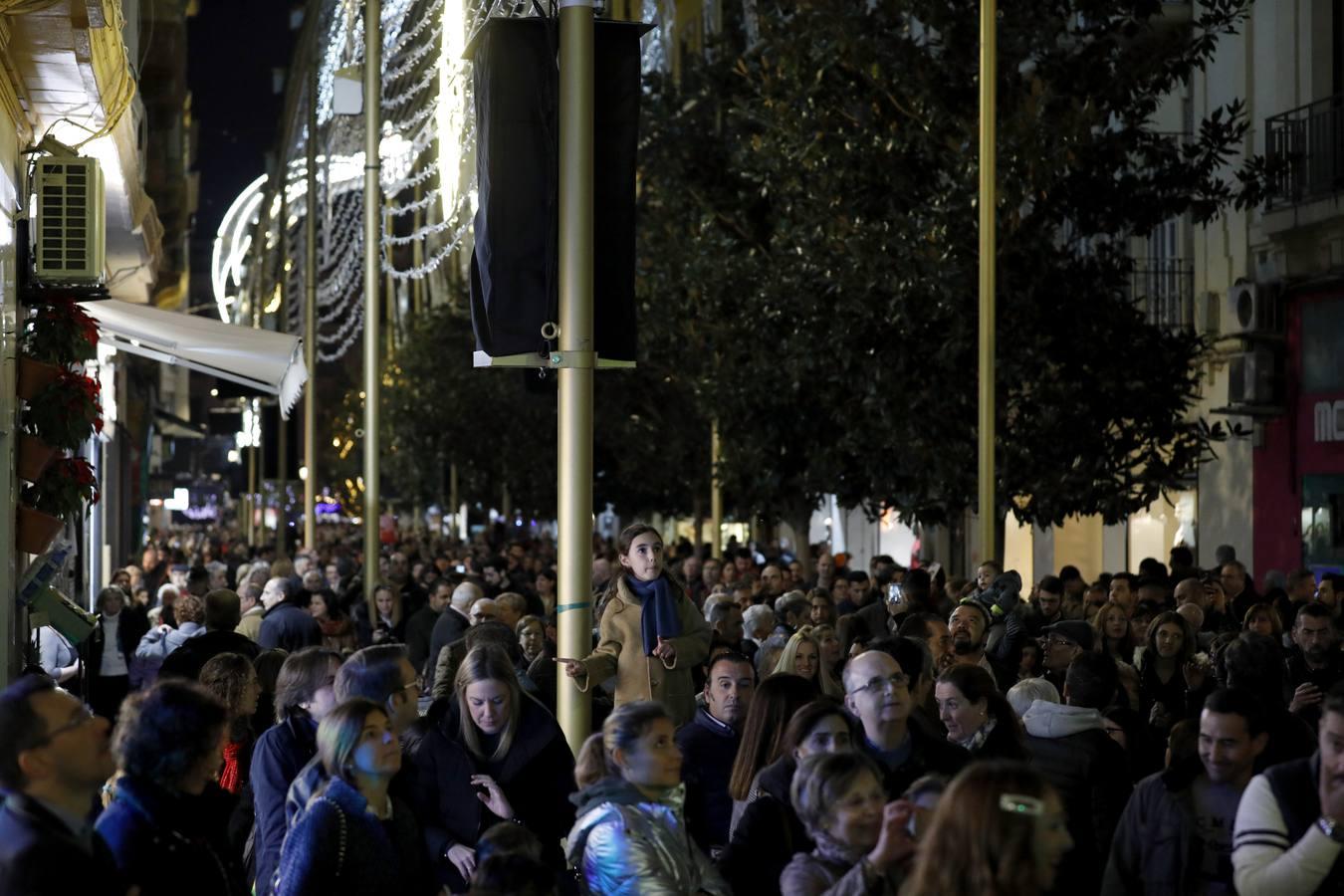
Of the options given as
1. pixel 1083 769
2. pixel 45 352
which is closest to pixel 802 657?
pixel 1083 769

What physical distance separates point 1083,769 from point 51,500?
787cm

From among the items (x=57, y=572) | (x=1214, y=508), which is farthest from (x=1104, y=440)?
(x=57, y=572)

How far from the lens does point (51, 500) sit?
1362 cm

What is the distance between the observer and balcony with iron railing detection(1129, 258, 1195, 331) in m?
28.9

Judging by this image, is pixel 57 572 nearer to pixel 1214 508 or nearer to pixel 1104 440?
pixel 1104 440

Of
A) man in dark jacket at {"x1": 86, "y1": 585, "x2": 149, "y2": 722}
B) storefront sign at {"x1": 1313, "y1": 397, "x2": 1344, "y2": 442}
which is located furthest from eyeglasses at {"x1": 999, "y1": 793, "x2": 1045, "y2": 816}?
storefront sign at {"x1": 1313, "y1": 397, "x2": 1344, "y2": 442}

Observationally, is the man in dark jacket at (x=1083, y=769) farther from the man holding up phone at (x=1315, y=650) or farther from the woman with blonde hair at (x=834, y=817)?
the man holding up phone at (x=1315, y=650)

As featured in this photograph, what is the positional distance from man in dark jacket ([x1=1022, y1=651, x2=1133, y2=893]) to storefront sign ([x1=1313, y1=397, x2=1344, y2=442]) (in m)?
17.5

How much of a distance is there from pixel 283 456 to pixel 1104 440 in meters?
20.2

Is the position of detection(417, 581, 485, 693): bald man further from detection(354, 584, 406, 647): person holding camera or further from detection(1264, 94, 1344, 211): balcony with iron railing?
detection(1264, 94, 1344, 211): balcony with iron railing

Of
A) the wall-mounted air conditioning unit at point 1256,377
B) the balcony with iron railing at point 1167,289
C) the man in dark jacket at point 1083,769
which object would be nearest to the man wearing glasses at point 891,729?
Result: the man in dark jacket at point 1083,769

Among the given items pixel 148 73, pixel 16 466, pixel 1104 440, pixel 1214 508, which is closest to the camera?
pixel 16 466

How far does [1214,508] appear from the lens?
93.4 feet

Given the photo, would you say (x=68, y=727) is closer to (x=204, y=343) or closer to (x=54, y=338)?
(x=54, y=338)
